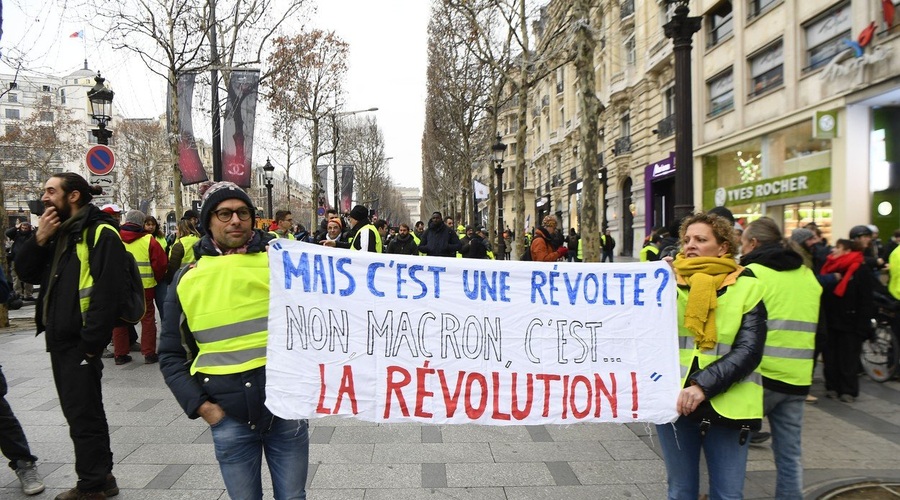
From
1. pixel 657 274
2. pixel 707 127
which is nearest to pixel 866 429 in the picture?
pixel 657 274

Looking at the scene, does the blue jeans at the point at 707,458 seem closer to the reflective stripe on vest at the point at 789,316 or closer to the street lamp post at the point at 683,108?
the reflective stripe on vest at the point at 789,316

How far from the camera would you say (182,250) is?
25.4 ft

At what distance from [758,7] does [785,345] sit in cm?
1957

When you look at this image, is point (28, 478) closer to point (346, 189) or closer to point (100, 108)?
point (100, 108)

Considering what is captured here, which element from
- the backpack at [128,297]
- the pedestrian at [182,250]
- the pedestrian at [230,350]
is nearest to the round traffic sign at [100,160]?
the pedestrian at [182,250]

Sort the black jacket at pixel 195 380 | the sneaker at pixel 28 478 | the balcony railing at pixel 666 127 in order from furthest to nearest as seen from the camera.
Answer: the balcony railing at pixel 666 127 < the sneaker at pixel 28 478 < the black jacket at pixel 195 380

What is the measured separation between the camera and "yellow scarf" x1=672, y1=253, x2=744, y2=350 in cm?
250

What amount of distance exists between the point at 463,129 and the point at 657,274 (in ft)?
94.7

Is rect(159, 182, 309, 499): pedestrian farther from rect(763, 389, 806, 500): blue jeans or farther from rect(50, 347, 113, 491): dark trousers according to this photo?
rect(763, 389, 806, 500): blue jeans

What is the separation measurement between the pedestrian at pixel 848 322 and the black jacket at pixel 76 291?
6829 millimetres

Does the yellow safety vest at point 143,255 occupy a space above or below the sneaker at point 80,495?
above

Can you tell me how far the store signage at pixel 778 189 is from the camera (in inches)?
611

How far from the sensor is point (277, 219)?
1013 centimetres

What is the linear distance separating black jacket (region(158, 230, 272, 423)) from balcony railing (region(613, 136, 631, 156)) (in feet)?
98.1
